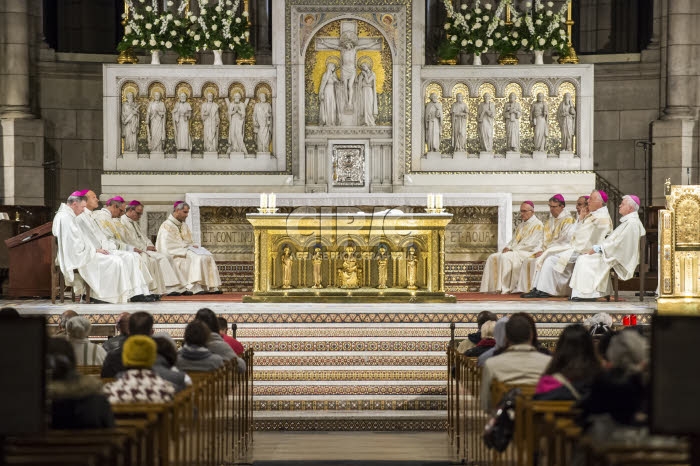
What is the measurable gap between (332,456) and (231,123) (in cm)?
793

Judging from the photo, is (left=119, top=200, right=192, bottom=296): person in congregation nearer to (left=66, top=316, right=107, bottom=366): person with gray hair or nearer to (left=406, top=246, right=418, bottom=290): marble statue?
(left=406, top=246, right=418, bottom=290): marble statue

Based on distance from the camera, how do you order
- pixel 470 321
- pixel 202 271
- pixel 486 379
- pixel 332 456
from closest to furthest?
pixel 486 379
pixel 332 456
pixel 470 321
pixel 202 271

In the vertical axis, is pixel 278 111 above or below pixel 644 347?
above

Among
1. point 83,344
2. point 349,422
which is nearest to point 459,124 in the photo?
point 349,422

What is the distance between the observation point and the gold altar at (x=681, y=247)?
1258cm

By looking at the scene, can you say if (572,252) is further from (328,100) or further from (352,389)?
(328,100)

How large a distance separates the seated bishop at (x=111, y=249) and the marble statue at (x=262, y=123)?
10.6ft

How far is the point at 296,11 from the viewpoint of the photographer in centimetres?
1571

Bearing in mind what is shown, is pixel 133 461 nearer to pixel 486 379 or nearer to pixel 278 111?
pixel 486 379

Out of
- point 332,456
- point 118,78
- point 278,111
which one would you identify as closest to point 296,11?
point 278,111

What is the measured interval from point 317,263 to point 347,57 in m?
4.22

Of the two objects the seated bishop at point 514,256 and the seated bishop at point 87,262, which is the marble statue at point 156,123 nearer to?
the seated bishop at point 87,262

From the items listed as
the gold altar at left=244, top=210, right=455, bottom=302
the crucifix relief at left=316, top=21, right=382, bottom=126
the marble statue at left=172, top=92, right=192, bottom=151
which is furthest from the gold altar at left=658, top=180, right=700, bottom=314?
the marble statue at left=172, top=92, right=192, bottom=151

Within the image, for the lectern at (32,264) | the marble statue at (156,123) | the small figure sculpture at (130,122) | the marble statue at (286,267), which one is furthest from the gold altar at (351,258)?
the small figure sculpture at (130,122)
